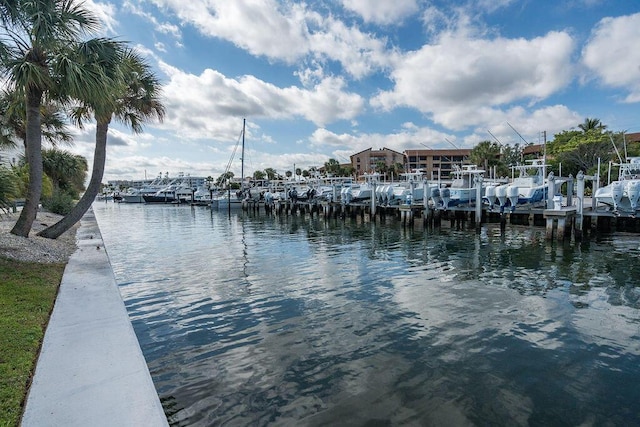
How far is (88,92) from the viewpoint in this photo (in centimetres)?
1209

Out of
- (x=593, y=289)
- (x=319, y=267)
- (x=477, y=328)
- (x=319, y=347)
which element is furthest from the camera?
(x=319, y=267)

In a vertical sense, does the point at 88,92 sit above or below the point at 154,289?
above

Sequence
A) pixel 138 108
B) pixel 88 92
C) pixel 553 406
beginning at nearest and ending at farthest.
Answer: pixel 553 406 → pixel 88 92 → pixel 138 108

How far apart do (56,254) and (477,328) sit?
12937 millimetres

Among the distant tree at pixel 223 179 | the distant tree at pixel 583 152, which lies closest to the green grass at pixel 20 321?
the distant tree at pixel 583 152

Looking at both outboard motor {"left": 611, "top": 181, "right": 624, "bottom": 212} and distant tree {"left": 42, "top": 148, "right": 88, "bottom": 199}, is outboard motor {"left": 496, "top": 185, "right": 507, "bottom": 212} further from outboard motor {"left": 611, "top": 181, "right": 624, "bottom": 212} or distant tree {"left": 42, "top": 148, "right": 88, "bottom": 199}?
distant tree {"left": 42, "top": 148, "right": 88, "bottom": 199}

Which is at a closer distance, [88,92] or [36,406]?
[36,406]

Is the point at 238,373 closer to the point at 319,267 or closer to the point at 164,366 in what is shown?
the point at 164,366

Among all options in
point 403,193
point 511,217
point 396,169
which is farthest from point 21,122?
point 396,169

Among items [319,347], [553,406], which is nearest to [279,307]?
[319,347]

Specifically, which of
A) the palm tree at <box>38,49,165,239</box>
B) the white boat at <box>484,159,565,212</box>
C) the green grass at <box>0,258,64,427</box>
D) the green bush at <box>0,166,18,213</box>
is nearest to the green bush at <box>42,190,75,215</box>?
the palm tree at <box>38,49,165,239</box>

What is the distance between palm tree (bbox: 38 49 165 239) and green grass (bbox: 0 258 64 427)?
19.2 ft

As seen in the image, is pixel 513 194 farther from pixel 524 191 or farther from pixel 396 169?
pixel 396 169

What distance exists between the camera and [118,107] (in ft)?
58.6
